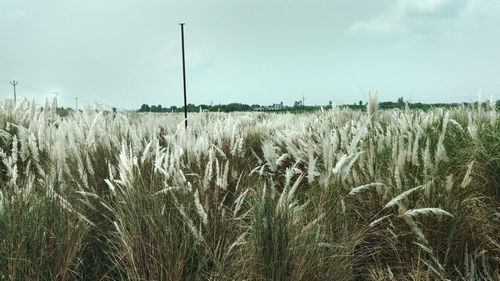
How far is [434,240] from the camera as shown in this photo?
2678mm

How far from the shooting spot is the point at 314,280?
6.75 feet

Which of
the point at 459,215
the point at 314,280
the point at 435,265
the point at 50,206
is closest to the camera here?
the point at 314,280

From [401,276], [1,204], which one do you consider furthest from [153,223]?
[401,276]

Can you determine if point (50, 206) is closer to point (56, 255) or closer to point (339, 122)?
point (56, 255)

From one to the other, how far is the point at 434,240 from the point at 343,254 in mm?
713

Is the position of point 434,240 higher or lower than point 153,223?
lower

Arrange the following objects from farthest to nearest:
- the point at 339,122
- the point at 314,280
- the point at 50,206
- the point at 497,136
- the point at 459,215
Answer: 1. the point at 339,122
2. the point at 497,136
3. the point at 459,215
4. the point at 50,206
5. the point at 314,280

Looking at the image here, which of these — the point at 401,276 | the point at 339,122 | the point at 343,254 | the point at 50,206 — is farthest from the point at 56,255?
the point at 339,122

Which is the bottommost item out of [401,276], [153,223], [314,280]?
[401,276]

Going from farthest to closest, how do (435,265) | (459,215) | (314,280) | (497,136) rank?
(497,136), (459,215), (435,265), (314,280)

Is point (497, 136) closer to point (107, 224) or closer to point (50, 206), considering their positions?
point (107, 224)

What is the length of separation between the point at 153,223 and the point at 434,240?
1494 mm

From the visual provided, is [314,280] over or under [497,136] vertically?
under

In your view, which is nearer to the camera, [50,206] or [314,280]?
[314,280]
